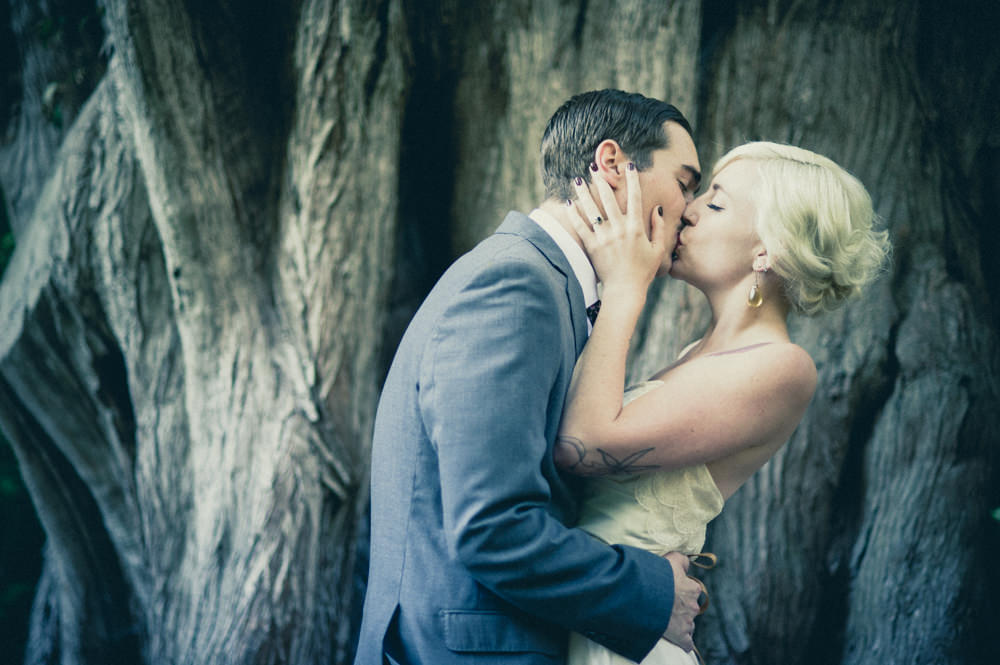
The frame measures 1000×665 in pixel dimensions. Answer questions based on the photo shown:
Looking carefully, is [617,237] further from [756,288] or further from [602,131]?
[756,288]

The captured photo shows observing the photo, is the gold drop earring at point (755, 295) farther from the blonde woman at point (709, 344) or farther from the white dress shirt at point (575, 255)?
the white dress shirt at point (575, 255)

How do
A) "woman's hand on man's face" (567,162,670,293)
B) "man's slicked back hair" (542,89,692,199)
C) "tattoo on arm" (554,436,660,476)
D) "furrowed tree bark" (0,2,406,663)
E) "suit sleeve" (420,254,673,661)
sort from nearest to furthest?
"suit sleeve" (420,254,673,661), "tattoo on arm" (554,436,660,476), "woman's hand on man's face" (567,162,670,293), "man's slicked back hair" (542,89,692,199), "furrowed tree bark" (0,2,406,663)

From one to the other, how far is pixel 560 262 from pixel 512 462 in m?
0.54

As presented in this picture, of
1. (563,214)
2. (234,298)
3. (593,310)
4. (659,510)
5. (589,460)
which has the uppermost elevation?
(563,214)

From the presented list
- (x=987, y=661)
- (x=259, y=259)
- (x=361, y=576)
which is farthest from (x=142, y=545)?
(x=987, y=661)

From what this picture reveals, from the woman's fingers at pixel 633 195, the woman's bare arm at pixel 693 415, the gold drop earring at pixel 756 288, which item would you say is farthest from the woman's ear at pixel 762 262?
the woman's fingers at pixel 633 195

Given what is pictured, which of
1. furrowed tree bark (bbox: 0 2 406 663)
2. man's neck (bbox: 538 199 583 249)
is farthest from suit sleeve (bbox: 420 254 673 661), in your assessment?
furrowed tree bark (bbox: 0 2 406 663)

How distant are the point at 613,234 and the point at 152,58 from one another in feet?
6.45

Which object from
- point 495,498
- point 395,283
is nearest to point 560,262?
point 495,498

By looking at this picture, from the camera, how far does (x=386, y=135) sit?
2984mm

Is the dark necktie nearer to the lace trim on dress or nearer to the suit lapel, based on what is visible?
the suit lapel

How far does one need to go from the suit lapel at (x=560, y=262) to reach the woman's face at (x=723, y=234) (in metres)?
0.45

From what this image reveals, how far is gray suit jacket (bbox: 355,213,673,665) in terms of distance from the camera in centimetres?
151

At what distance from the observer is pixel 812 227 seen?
201 centimetres
